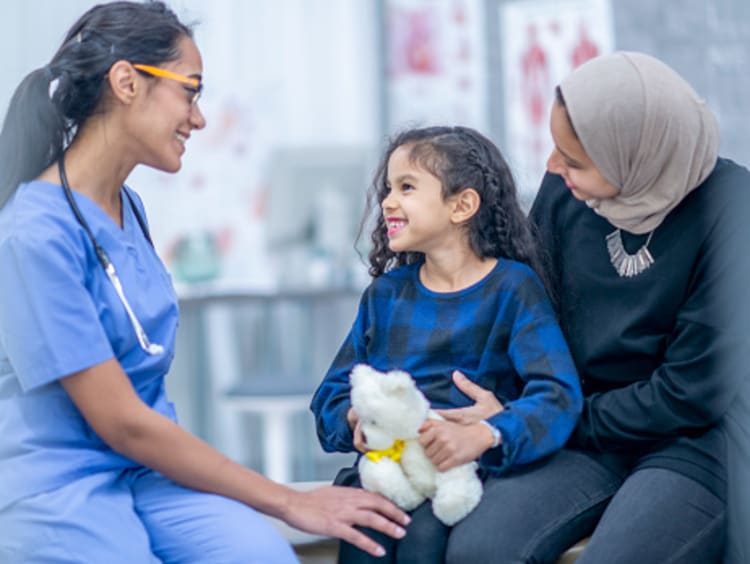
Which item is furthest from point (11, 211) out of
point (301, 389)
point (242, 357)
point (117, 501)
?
point (242, 357)

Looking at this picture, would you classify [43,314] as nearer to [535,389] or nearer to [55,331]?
[55,331]

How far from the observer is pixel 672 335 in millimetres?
1773

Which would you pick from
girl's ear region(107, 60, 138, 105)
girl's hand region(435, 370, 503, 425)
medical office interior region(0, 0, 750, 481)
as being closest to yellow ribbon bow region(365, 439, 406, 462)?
girl's hand region(435, 370, 503, 425)

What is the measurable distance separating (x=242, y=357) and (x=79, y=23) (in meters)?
3.69

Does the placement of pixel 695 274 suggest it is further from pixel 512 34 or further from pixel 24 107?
pixel 512 34

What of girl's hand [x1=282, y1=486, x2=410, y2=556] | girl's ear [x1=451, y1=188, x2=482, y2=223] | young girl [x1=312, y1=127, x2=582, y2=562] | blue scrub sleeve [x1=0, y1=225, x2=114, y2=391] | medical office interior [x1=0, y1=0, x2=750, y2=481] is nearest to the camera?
blue scrub sleeve [x1=0, y1=225, x2=114, y2=391]

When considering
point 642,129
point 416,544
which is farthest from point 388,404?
point 642,129

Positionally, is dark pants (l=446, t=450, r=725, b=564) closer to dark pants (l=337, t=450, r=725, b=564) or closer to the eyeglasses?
dark pants (l=337, t=450, r=725, b=564)

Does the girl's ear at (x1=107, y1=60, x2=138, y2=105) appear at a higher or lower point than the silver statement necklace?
higher

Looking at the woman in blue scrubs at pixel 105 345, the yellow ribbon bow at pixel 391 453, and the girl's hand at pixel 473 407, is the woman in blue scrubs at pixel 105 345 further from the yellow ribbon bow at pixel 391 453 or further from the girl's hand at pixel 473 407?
the girl's hand at pixel 473 407

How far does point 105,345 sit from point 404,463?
51cm

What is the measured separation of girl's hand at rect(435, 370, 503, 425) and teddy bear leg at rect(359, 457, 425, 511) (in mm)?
134

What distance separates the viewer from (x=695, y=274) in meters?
1.75

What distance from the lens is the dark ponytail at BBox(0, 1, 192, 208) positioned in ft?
5.32
